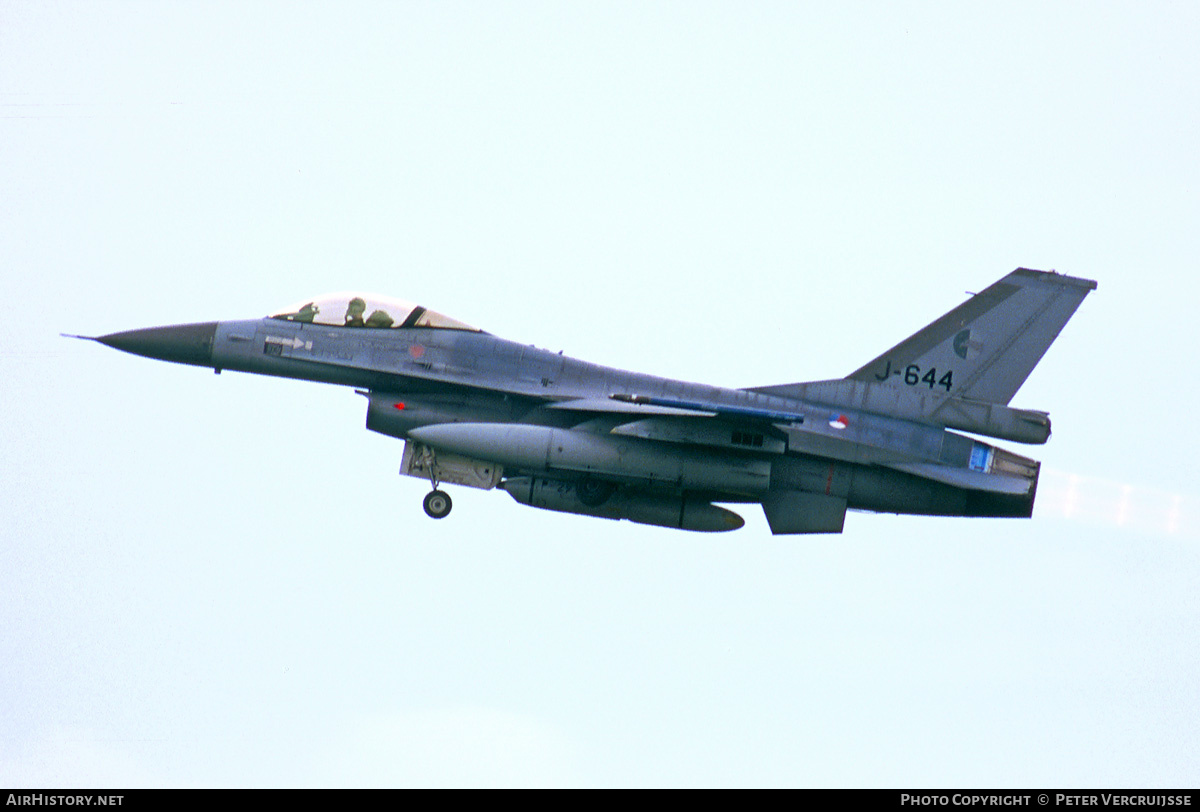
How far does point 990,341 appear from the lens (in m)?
22.5

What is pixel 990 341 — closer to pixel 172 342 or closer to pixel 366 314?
pixel 366 314

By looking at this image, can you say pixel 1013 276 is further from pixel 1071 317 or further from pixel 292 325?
pixel 292 325

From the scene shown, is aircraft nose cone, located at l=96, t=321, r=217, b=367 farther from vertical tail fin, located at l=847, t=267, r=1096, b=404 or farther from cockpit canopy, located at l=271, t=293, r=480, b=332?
vertical tail fin, located at l=847, t=267, r=1096, b=404

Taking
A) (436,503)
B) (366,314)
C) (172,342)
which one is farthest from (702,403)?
(172,342)

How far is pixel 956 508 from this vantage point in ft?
72.5

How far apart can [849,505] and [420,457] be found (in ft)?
18.3

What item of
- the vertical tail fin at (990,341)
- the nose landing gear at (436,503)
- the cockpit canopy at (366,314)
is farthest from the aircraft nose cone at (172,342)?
the vertical tail fin at (990,341)

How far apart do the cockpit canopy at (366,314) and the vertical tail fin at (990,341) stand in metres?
5.57

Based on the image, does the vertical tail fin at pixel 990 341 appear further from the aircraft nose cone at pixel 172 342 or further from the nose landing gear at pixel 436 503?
the aircraft nose cone at pixel 172 342

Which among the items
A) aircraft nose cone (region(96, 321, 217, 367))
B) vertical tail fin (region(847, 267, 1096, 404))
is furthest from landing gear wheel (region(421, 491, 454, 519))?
vertical tail fin (region(847, 267, 1096, 404))

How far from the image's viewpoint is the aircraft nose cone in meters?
22.3
